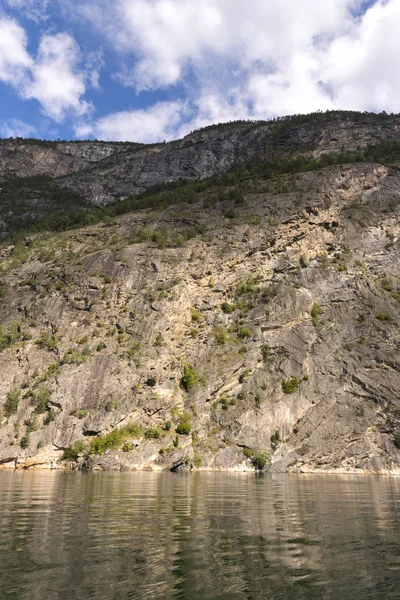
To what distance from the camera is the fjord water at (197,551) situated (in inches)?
269

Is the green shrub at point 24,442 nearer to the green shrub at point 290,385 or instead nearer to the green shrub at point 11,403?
the green shrub at point 11,403

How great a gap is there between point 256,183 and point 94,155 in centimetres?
7711

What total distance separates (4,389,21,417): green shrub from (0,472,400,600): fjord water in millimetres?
34275

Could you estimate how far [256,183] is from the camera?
86.8 m

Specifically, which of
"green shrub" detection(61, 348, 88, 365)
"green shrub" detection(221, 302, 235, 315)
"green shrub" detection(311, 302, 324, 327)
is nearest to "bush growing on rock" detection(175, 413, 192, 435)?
"green shrub" detection(61, 348, 88, 365)

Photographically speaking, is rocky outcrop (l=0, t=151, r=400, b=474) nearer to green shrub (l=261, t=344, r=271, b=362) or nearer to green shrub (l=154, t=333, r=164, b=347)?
green shrub (l=261, t=344, r=271, b=362)

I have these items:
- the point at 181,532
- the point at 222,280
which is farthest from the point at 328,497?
the point at 222,280

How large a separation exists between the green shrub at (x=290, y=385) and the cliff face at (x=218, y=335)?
111mm

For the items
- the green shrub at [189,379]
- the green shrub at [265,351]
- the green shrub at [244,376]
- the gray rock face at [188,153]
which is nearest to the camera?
the green shrub at [244,376]

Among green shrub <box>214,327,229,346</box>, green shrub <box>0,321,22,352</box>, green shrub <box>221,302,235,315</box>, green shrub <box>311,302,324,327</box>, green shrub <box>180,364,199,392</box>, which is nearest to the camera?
green shrub <box>180,364,199,392</box>

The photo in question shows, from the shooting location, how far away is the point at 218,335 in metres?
56.9

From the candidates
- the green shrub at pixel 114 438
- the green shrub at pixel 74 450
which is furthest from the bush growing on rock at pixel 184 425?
the green shrub at pixel 74 450

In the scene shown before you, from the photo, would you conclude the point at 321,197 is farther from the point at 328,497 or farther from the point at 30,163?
the point at 30,163

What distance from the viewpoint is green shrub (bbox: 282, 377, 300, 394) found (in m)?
49.1
